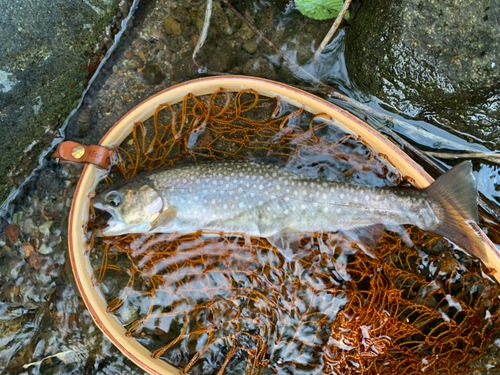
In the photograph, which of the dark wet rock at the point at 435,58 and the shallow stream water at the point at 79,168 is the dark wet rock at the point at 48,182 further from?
the dark wet rock at the point at 435,58

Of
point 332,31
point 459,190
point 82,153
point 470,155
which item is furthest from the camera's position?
point 332,31

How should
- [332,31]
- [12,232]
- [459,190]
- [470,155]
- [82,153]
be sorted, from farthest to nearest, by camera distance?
[12,232] → [332,31] → [470,155] → [82,153] → [459,190]

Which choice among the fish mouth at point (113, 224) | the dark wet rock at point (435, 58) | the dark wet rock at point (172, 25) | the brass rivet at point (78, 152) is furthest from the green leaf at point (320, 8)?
the fish mouth at point (113, 224)

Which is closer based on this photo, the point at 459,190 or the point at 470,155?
the point at 459,190

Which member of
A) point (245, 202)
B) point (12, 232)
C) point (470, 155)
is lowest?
point (12, 232)

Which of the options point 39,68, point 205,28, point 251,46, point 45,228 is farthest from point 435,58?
point 45,228

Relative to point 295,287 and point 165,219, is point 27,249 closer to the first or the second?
point 165,219
